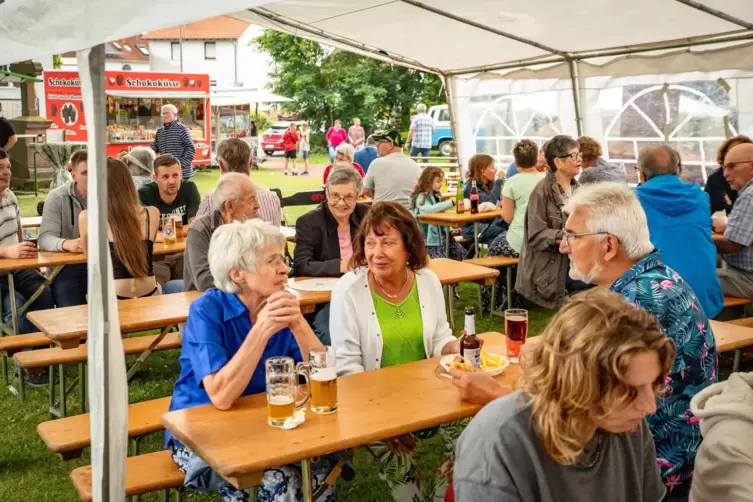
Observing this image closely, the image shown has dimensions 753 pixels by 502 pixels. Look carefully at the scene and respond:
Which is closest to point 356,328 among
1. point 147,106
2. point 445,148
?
point 147,106

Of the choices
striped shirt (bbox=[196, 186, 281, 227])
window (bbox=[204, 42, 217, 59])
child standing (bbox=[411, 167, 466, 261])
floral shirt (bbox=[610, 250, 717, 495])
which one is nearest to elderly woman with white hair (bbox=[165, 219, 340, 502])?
floral shirt (bbox=[610, 250, 717, 495])

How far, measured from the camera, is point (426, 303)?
3391mm

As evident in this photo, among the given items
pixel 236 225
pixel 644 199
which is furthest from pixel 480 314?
pixel 236 225

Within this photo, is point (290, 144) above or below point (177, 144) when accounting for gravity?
above

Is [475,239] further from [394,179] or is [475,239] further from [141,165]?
[141,165]

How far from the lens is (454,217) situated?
7.26m

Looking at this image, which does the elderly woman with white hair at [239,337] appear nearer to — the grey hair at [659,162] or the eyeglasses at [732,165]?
the grey hair at [659,162]

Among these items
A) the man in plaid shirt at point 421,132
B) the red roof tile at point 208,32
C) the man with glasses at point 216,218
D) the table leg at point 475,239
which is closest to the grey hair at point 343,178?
the man with glasses at point 216,218

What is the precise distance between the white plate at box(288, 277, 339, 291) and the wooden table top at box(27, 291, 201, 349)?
0.58 meters

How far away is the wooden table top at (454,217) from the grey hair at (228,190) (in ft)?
10.0

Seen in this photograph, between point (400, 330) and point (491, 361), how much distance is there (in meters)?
0.50

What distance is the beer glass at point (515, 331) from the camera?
9.78 ft

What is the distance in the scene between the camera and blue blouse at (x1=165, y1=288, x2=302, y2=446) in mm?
2729

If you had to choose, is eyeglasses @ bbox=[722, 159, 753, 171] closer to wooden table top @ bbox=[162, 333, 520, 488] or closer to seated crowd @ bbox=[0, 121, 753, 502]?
seated crowd @ bbox=[0, 121, 753, 502]
